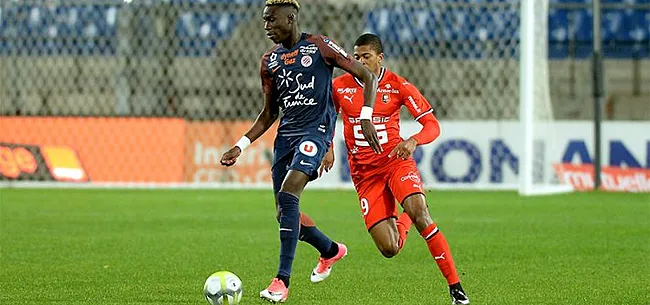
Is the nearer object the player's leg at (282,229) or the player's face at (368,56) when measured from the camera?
the player's leg at (282,229)

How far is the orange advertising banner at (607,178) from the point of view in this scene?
1920 centimetres

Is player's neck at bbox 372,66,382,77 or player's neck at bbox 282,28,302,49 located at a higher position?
player's neck at bbox 282,28,302,49

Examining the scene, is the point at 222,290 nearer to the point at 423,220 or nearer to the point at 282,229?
the point at 282,229

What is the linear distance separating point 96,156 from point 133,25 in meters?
2.92

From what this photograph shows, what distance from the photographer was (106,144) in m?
19.6

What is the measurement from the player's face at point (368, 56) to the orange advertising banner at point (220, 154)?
37.4 ft

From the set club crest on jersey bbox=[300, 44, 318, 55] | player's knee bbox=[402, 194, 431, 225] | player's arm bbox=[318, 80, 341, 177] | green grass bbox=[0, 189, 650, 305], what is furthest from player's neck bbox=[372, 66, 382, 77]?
green grass bbox=[0, 189, 650, 305]

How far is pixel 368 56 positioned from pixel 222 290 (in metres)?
2.14

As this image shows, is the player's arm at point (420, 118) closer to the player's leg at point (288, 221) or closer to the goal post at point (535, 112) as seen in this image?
the player's leg at point (288, 221)

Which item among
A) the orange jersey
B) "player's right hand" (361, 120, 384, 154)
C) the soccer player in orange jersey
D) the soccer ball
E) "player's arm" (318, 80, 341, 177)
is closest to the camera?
the soccer ball

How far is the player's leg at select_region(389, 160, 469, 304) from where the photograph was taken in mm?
7139

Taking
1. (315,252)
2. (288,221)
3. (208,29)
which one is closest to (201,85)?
(208,29)

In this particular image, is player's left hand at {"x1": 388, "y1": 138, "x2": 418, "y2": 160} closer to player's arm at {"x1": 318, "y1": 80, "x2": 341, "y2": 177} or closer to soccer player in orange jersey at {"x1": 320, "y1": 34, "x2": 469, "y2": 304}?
soccer player in orange jersey at {"x1": 320, "y1": 34, "x2": 469, "y2": 304}

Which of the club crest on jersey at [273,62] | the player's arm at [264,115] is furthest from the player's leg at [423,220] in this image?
the club crest on jersey at [273,62]
